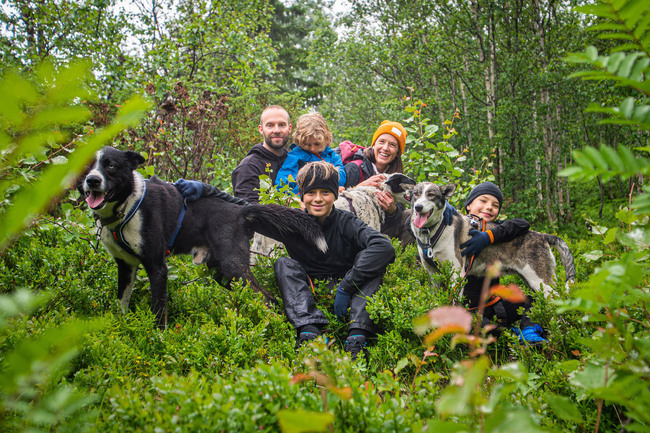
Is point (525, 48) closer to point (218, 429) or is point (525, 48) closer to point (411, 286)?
point (411, 286)

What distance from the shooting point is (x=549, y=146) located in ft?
31.9

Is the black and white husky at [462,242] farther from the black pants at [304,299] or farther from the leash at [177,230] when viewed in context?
the leash at [177,230]

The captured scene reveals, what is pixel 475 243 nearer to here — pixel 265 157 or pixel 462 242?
pixel 462 242

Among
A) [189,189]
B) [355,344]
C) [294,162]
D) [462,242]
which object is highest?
[294,162]

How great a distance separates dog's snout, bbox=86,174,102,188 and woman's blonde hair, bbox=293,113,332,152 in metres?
2.48

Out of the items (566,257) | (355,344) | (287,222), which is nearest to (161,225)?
(287,222)

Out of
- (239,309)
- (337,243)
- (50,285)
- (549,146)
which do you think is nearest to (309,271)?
(337,243)

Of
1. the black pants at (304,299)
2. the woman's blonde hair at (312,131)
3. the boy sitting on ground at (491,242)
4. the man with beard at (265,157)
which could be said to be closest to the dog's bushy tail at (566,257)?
the boy sitting on ground at (491,242)

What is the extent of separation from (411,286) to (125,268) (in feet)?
8.35

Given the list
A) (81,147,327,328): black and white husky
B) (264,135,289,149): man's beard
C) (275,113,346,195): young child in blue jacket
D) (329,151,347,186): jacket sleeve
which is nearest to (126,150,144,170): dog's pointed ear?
(81,147,327,328): black and white husky

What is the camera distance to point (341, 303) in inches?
122

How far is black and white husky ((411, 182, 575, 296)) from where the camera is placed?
3676 millimetres

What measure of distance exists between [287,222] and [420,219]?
54.1 inches

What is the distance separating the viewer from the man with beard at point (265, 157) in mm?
4645
